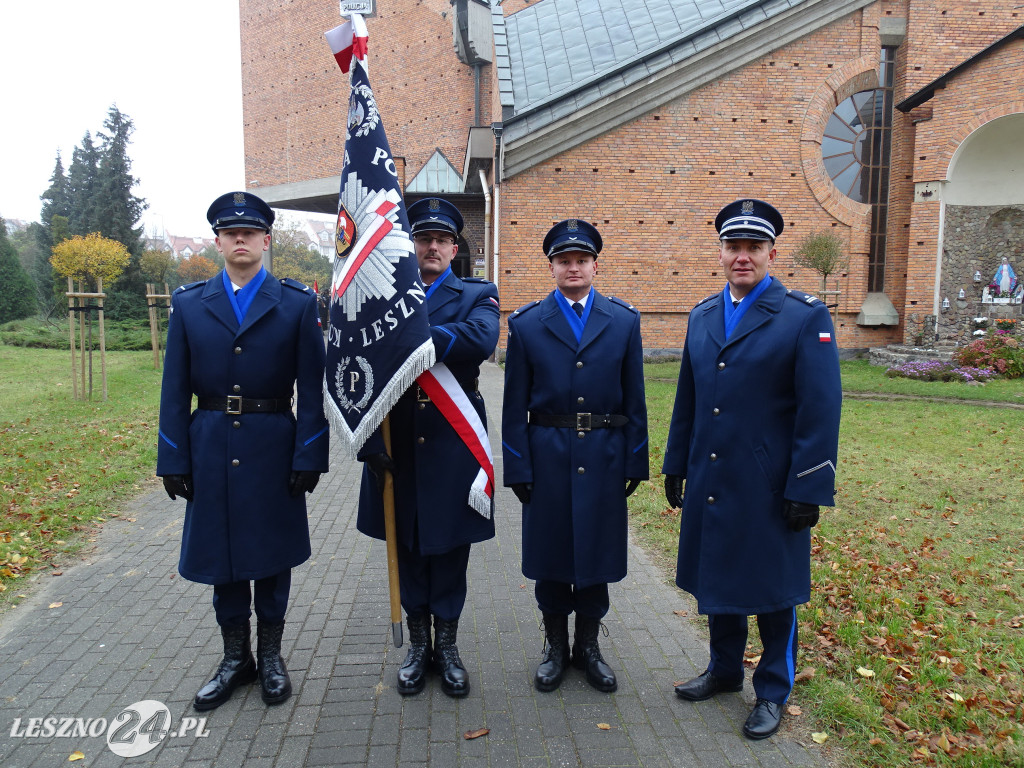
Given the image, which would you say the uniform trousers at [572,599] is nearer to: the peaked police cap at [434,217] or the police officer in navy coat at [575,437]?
the police officer in navy coat at [575,437]

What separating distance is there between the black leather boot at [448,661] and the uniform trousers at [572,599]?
484mm

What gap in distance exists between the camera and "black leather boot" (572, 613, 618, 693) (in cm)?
343

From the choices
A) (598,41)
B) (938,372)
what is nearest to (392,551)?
(938,372)

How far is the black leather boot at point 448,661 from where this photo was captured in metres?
3.37

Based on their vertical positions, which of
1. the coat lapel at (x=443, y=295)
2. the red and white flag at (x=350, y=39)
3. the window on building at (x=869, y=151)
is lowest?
the coat lapel at (x=443, y=295)

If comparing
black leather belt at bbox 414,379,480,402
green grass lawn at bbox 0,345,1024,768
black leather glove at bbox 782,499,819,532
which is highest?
black leather belt at bbox 414,379,480,402

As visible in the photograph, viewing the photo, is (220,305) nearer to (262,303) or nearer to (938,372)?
(262,303)

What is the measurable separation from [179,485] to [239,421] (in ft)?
1.38

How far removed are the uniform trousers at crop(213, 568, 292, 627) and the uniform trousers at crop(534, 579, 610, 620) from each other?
1323mm

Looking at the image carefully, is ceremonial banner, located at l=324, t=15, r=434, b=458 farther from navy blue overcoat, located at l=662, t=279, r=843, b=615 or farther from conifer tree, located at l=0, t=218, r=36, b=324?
conifer tree, located at l=0, t=218, r=36, b=324

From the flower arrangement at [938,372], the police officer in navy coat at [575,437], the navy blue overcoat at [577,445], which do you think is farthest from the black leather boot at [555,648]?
the flower arrangement at [938,372]

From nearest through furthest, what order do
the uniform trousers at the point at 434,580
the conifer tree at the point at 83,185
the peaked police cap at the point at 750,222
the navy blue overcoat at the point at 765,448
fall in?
the navy blue overcoat at the point at 765,448
the peaked police cap at the point at 750,222
the uniform trousers at the point at 434,580
the conifer tree at the point at 83,185

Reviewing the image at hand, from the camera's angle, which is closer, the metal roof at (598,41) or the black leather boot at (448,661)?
the black leather boot at (448,661)

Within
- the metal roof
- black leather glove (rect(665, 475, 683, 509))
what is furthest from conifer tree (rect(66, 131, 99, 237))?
black leather glove (rect(665, 475, 683, 509))
